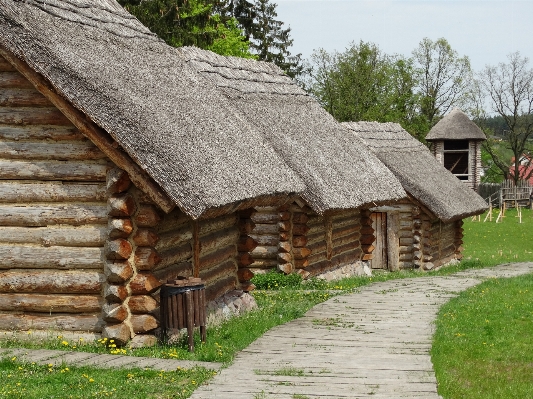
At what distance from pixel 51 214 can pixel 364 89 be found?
46361mm

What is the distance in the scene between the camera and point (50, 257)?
35.4 feet

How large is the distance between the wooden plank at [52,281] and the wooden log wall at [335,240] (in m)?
9.32

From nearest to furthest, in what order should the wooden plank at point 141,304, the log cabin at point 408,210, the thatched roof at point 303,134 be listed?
the wooden plank at point 141,304 < the thatched roof at point 303,134 < the log cabin at point 408,210

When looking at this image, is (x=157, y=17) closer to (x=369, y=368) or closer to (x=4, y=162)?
(x=4, y=162)

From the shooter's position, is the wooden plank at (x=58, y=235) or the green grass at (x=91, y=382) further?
the wooden plank at (x=58, y=235)

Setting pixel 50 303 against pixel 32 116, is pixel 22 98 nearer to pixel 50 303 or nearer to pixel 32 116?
pixel 32 116

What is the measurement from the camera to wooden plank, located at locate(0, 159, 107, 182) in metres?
10.7

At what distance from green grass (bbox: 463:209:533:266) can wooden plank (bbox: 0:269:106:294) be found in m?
19.8

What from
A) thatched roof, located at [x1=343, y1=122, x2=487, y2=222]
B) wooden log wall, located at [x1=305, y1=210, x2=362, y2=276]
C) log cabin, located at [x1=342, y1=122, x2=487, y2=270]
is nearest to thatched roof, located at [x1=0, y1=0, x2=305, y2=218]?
wooden log wall, located at [x1=305, y1=210, x2=362, y2=276]

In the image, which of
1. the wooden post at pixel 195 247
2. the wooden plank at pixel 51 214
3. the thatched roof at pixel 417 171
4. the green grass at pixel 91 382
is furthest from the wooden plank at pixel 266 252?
the green grass at pixel 91 382

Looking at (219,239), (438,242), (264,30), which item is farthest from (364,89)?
(219,239)

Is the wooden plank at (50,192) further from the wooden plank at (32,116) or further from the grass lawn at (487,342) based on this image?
the grass lawn at (487,342)

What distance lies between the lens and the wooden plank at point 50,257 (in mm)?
10695

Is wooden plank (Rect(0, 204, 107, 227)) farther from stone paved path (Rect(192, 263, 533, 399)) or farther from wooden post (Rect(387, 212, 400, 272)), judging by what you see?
wooden post (Rect(387, 212, 400, 272))
